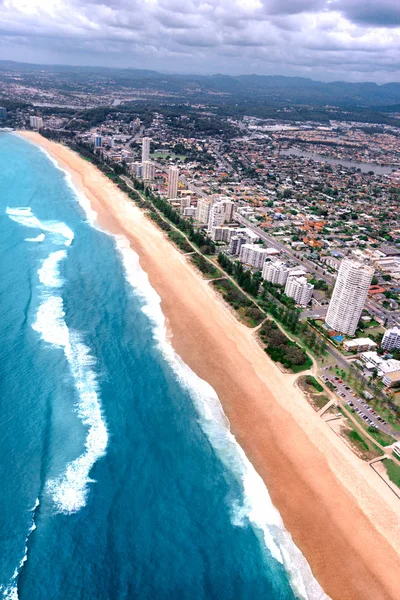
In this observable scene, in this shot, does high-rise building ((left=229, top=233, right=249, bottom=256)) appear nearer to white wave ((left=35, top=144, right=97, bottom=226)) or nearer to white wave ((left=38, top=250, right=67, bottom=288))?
white wave ((left=35, top=144, right=97, bottom=226))

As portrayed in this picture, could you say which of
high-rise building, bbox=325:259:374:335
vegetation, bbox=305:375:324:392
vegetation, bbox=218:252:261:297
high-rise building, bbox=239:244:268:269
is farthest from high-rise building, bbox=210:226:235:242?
vegetation, bbox=305:375:324:392

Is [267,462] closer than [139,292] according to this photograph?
Yes

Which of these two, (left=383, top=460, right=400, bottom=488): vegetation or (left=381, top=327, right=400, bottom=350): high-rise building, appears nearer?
(left=383, top=460, right=400, bottom=488): vegetation

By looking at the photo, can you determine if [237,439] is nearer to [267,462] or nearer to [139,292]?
[267,462]

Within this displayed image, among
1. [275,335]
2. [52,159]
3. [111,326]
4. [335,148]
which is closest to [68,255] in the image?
[111,326]

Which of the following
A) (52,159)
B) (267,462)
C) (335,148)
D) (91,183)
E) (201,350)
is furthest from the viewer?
(335,148)

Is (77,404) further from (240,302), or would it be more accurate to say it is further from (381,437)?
(240,302)
